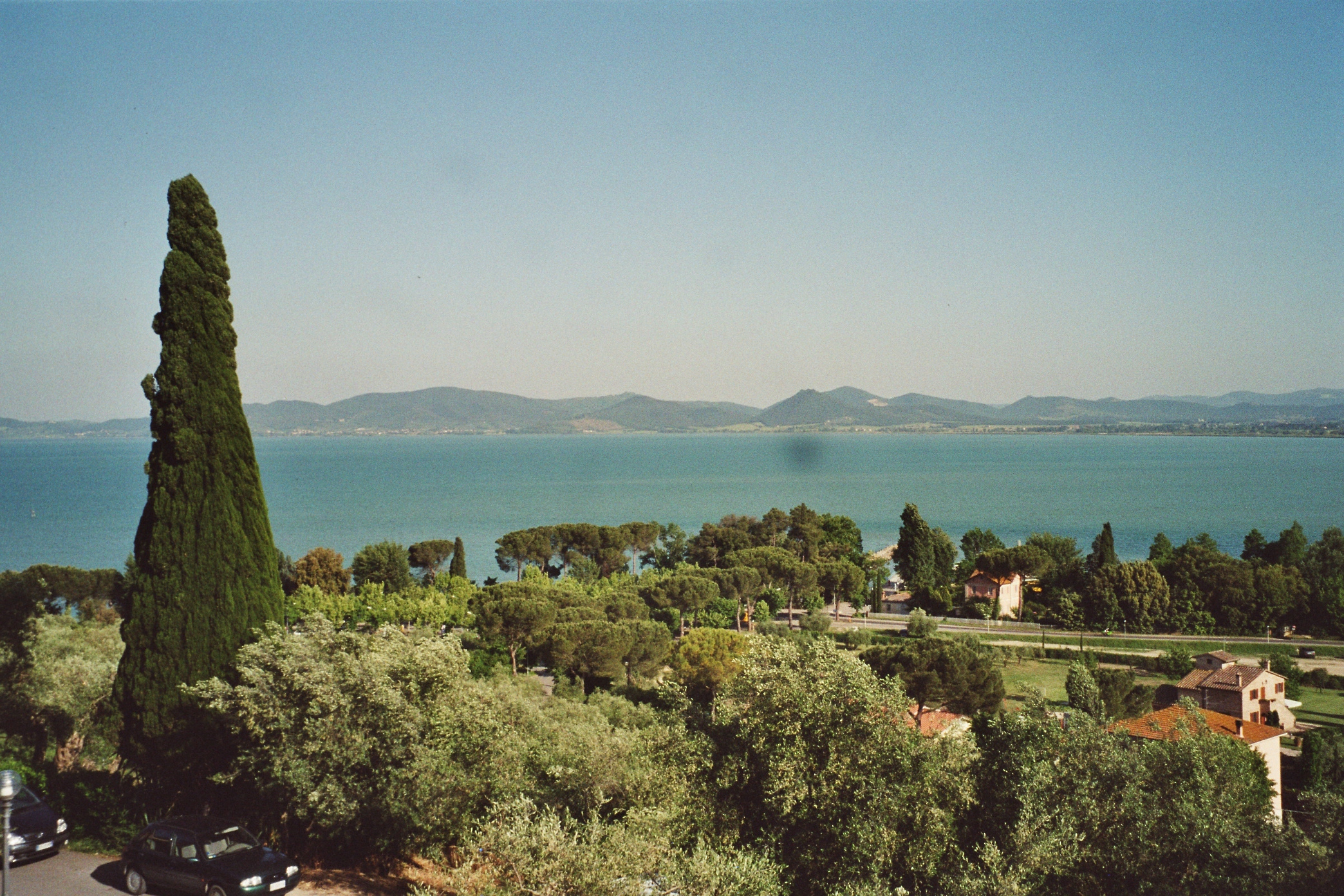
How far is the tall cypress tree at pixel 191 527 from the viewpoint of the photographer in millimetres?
11734

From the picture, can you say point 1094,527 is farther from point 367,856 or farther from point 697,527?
point 367,856

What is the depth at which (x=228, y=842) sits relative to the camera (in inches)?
373

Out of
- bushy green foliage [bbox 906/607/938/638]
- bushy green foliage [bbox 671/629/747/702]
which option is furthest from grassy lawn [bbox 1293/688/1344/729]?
bushy green foliage [bbox 671/629/747/702]

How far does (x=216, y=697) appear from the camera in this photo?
10852 millimetres

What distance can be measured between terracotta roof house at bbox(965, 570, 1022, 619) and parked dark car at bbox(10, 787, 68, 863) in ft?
143

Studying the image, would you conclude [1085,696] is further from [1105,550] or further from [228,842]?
[1105,550]

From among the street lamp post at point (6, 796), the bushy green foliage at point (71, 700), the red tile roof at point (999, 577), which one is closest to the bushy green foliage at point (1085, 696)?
the street lamp post at point (6, 796)

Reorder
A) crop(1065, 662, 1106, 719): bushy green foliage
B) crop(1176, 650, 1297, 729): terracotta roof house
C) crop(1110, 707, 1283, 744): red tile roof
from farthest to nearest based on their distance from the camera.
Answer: crop(1176, 650, 1297, 729): terracotta roof house
crop(1110, 707, 1283, 744): red tile roof
crop(1065, 662, 1106, 719): bushy green foliage

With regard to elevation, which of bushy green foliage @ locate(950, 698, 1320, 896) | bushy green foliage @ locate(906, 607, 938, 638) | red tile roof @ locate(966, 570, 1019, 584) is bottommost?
bushy green foliage @ locate(906, 607, 938, 638)

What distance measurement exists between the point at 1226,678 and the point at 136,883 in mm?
28528

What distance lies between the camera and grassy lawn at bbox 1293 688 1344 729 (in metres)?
26.7

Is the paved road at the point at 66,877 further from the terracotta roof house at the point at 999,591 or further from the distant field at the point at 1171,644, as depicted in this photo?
the terracotta roof house at the point at 999,591

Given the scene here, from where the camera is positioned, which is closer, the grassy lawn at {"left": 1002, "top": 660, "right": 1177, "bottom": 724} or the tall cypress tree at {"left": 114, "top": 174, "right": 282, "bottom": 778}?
the tall cypress tree at {"left": 114, "top": 174, "right": 282, "bottom": 778}

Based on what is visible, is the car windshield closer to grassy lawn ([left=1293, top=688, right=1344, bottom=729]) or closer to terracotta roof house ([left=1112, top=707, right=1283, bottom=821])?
terracotta roof house ([left=1112, top=707, right=1283, bottom=821])
